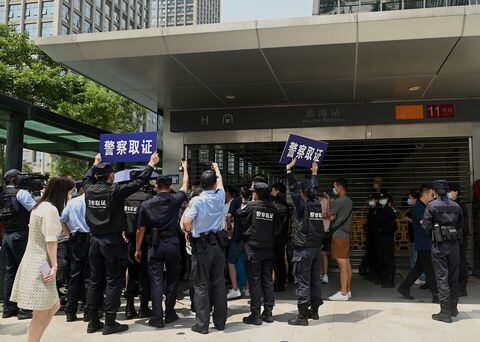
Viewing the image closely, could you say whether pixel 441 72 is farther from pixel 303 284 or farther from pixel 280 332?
pixel 280 332

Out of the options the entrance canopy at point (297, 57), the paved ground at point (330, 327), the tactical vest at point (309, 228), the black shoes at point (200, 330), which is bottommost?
the paved ground at point (330, 327)

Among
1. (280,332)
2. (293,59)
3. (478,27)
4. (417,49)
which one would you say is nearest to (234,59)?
(293,59)

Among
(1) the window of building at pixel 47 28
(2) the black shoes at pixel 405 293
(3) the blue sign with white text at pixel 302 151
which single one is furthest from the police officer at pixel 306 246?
(1) the window of building at pixel 47 28

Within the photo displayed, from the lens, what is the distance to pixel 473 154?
8820 mm

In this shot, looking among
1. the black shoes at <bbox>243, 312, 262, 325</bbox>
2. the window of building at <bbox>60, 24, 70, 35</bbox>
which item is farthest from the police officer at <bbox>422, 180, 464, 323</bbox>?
the window of building at <bbox>60, 24, 70, 35</bbox>

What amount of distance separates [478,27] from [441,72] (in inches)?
65.0

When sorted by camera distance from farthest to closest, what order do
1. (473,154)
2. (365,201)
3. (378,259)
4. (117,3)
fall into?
(117,3)
(365,201)
(473,154)
(378,259)

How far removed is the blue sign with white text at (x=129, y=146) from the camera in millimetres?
6535

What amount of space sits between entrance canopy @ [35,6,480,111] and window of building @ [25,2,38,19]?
5618 centimetres

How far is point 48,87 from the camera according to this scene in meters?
19.2

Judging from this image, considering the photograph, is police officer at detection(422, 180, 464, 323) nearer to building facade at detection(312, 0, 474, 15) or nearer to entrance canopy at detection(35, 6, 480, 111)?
entrance canopy at detection(35, 6, 480, 111)

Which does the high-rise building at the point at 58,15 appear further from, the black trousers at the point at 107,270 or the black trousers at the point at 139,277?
the black trousers at the point at 107,270

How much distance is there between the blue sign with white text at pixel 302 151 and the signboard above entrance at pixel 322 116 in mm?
2941

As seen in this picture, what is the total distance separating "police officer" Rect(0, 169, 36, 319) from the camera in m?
5.79
